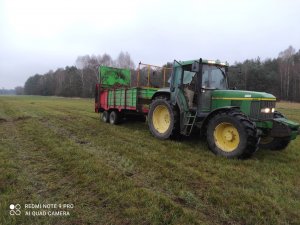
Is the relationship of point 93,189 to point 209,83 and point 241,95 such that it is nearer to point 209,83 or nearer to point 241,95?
point 241,95

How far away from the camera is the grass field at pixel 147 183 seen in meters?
3.74

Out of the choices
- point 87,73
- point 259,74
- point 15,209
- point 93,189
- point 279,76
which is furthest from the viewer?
point 87,73

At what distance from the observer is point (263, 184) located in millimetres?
4945

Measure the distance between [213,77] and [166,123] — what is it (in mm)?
2125

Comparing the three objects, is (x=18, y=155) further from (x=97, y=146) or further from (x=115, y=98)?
(x=115, y=98)

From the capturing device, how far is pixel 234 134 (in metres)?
6.67

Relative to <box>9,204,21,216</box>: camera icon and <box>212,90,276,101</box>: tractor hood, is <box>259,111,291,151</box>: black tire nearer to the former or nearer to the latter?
<box>212,90,276,101</box>: tractor hood

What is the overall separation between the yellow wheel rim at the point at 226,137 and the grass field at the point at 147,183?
41cm

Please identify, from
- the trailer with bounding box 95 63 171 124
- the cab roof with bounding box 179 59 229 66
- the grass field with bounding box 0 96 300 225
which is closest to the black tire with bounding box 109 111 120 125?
the trailer with bounding box 95 63 171 124

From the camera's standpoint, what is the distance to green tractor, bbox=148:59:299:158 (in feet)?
21.5

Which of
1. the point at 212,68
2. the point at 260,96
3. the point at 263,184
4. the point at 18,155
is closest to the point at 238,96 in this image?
the point at 260,96

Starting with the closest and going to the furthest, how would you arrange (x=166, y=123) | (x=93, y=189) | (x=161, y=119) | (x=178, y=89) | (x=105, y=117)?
(x=93, y=189) < (x=178, y=89) < (x=166, y=123) < (x=161, y=119) < (x=105, y=117)

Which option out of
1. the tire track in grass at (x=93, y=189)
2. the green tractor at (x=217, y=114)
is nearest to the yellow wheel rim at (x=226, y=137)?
the green tractor at (x=217, y=114)

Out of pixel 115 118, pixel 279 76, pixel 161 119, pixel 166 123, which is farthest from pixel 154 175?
pixel 279 76
